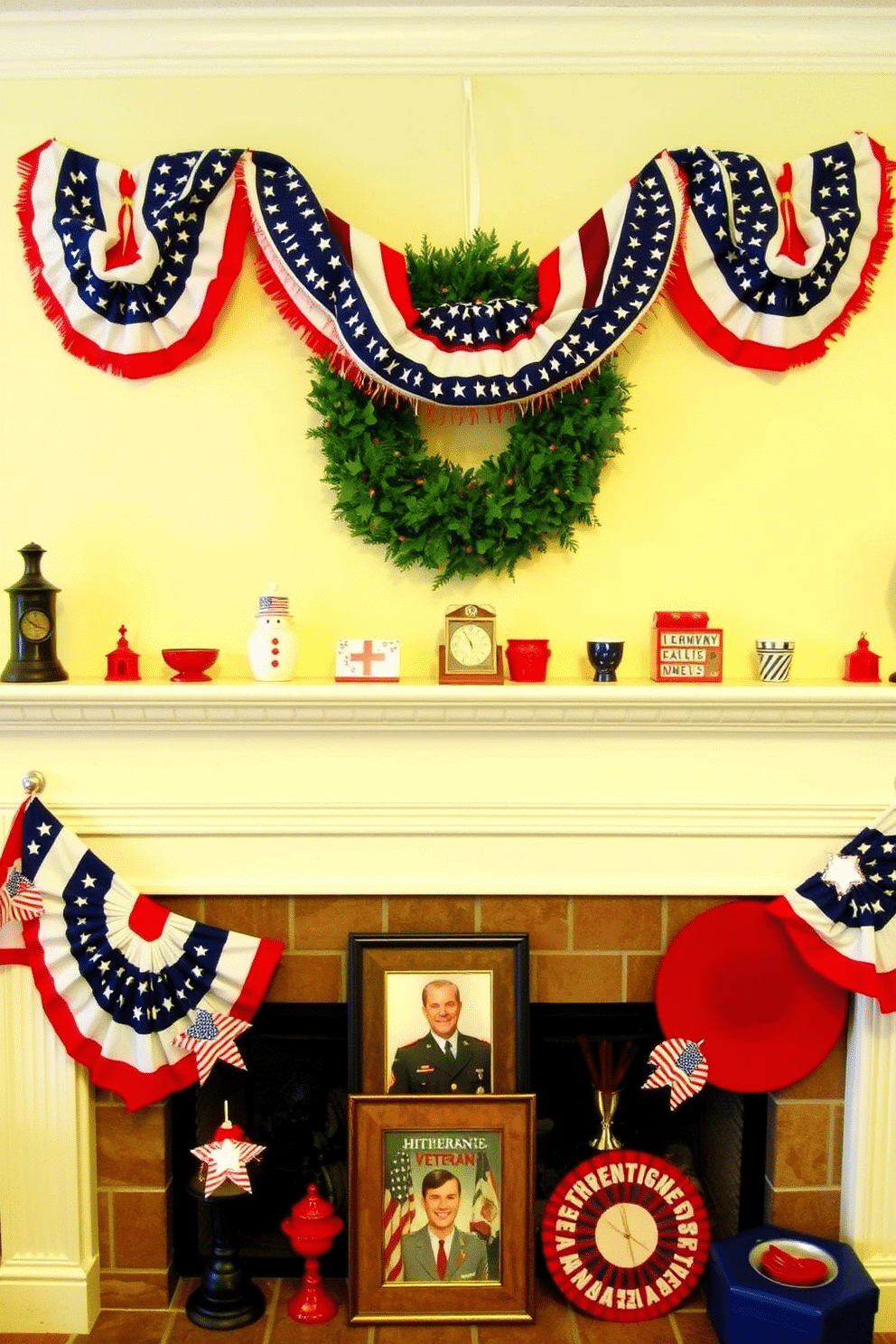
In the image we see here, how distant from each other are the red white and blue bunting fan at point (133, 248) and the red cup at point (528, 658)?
89 centimetres

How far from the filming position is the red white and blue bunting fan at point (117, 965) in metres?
2.15

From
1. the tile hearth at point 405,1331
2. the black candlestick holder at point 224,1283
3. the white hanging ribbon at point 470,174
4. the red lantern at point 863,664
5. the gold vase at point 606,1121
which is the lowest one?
the tile hearth at point 405,1331

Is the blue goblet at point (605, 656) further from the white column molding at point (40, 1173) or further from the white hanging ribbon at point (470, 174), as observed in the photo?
the white column molding at point (40, 1173)

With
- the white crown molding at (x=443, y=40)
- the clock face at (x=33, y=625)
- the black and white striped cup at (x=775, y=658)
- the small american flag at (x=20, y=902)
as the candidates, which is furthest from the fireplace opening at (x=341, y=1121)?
the white crown molding at (x=443, y=40)

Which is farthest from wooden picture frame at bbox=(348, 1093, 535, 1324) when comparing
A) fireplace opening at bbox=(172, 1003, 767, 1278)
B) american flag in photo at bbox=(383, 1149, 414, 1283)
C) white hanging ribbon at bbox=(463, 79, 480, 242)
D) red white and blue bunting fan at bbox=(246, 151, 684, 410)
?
white hanging ribbon at bbox=(463, 79, 480, 242)

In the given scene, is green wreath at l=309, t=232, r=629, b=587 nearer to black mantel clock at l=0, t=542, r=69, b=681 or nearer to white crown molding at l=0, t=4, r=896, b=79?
white crown molding at l=0, t=4, r=896, b=79

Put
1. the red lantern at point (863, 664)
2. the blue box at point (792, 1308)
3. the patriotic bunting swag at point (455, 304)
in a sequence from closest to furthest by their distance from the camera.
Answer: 1. the blue box at point (792, 1308)
2. the patriotic bunting swag at point (455, 304)
3. the red lantern at point (863, 664)

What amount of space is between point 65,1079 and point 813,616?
71.1 inches

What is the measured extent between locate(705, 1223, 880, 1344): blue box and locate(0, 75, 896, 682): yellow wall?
46.3 inches

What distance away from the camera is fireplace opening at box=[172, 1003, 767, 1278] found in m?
2.30

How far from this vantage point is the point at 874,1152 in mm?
2227

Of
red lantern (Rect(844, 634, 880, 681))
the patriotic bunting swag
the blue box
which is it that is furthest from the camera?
red lantern (Rect(844, 634, 880, 681))

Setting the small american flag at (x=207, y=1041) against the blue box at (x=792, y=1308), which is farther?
the small american flag at (x=207, y=1041)

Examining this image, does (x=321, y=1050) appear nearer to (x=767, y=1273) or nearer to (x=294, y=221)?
(x=767, y=1273)
